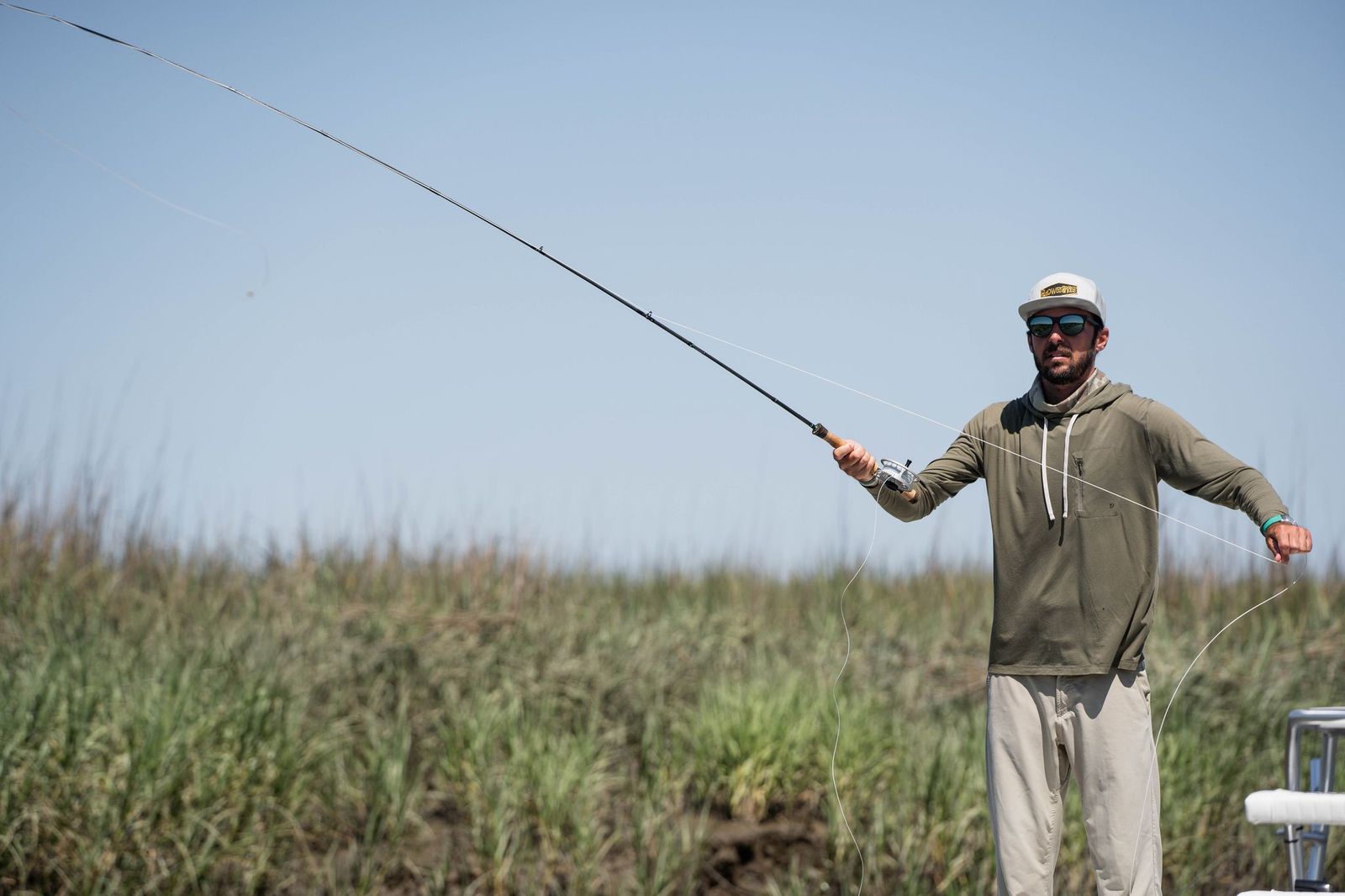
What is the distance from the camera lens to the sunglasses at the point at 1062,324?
11.4 ft

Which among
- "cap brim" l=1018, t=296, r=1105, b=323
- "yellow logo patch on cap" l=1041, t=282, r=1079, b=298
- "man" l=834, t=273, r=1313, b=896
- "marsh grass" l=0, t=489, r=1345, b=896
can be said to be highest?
"yellow logo patch on cap" l=1041, t=282, r=1079, b=298

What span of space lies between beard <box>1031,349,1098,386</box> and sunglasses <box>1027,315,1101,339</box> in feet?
0.25

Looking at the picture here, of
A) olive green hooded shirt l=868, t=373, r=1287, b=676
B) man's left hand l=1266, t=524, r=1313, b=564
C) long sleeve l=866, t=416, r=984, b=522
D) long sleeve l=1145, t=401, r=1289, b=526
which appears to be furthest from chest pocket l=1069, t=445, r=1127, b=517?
man's left hand l=1266, t=524, r=1313, b=564

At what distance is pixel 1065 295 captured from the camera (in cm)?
343

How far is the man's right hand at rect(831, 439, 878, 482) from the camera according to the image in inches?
138

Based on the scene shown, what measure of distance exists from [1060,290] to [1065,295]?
0.09 ft

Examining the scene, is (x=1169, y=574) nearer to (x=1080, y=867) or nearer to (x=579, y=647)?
(x=1080, y=867)

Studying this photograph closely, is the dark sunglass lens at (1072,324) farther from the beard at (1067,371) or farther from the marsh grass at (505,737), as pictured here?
the marsh grass at (505,737)

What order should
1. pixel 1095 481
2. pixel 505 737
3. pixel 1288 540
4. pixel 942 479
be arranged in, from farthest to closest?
pixel 505 737 → pixel 942 479 → pixel 1095 481 → pixel 1288 540

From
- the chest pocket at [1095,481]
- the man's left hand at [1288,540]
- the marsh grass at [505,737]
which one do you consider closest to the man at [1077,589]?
the chest pocket at [1095,481]

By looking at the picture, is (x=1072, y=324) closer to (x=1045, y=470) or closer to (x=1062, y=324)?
(x=1062, y=324)

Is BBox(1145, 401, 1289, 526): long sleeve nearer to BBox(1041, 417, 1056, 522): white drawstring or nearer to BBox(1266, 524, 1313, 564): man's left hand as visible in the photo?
BBox(1266, 524, 1313, 564): man's left hand

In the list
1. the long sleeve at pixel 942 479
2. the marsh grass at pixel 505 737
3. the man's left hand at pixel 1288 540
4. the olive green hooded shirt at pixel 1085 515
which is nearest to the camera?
the man's left hand at pixel 1288 540

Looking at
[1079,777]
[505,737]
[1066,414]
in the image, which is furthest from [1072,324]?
[505,737]
